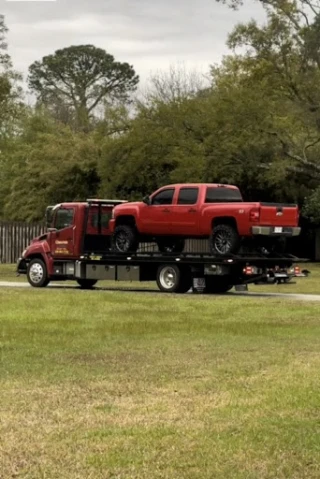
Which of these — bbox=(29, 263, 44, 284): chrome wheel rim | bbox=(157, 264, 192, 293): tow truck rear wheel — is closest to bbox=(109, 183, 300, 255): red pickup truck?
bbox=(157, 264, 192, 293): tow truck rear wheel

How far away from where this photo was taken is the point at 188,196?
24234mm

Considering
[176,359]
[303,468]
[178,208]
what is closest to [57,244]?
[178,208]

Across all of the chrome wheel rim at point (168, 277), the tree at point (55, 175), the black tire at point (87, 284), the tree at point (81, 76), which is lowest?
the black tire at point (87, 284)

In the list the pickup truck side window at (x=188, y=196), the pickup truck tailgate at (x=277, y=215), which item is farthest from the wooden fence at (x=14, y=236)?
the pickup truck tailgate at (x=277, y=215)

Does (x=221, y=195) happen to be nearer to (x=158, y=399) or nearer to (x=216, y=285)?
(x=216, y=285)

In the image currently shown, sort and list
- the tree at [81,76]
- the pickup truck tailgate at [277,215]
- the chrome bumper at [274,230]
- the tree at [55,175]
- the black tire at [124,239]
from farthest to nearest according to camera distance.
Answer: the tree at [81,76] < the tree at [55,175] < the black tire at [124,239] < the pickup truck tailgate at [277,215] < the chrome bumper at [274,230]

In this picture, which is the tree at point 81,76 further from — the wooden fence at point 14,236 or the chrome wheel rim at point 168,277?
the chrome wheel rim at point 168,277

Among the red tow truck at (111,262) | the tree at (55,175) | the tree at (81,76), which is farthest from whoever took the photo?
the tree at (81,76)

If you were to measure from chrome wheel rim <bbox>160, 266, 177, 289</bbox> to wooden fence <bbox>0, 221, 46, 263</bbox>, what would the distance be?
1835 centimetres

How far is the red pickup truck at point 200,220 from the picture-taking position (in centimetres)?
2283

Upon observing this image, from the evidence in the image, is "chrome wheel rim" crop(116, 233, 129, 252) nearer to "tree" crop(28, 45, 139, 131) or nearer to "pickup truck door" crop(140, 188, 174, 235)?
"pickup truck door" crop(140, 188, 174, 235)

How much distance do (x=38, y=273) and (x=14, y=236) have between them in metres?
15.6

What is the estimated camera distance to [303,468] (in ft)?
19.5

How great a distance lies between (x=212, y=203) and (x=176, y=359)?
1302cm
